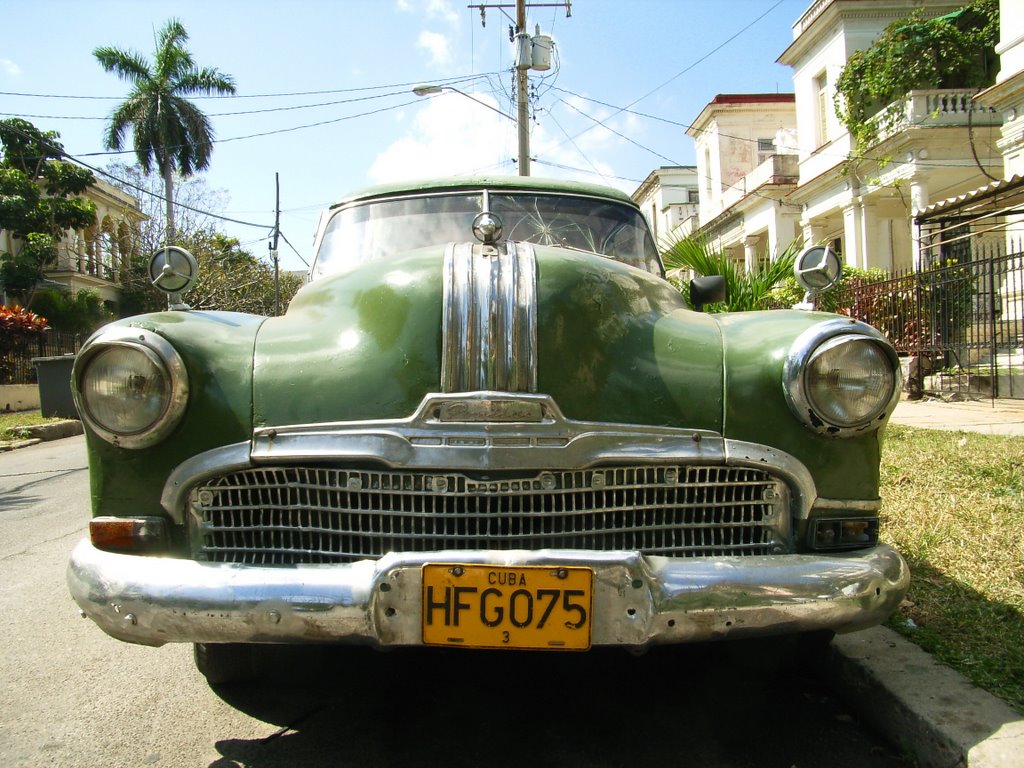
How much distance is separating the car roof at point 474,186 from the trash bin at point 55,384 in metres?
11.1

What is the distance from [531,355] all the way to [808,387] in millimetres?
709

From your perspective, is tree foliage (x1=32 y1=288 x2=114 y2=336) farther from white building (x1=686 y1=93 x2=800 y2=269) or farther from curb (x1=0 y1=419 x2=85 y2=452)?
white building (x1=686 y1=93 x2=800 y2=269)

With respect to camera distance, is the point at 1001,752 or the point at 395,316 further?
the point at 395,316

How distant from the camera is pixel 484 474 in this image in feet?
6.63

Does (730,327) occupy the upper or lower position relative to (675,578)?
upper

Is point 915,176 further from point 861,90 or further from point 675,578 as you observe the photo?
point 675,578

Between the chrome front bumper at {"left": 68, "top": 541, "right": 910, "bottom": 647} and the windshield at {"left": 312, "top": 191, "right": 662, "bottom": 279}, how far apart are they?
6.00 ft

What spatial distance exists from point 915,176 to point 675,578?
16.3 meters

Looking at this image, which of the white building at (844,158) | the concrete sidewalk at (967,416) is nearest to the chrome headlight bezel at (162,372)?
the concrete sidewalk at (967,416)

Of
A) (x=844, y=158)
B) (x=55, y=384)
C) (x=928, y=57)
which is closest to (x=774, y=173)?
(x=844, y=158)

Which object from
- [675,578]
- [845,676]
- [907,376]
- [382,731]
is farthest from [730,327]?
[907,376]

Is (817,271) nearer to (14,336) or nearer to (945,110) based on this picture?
(945,110)

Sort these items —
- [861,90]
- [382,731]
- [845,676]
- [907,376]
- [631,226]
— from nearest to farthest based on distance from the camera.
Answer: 1. [382,731]
2. [845,676]
3. [631,226]
4. [907,376]
5. [861,90]

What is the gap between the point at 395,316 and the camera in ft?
7.24
